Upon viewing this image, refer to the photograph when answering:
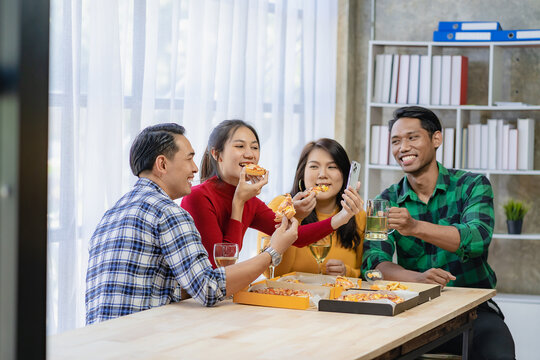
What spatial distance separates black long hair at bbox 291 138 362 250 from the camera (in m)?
3.17

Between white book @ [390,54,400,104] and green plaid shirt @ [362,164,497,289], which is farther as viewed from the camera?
white book @ [390,54,400,104]

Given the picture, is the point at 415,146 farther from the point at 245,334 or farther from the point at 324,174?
the point at 245,334

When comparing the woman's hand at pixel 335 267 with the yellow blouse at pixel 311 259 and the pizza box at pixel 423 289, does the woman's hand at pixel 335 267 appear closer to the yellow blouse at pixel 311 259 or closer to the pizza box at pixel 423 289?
the yellow blouse at pixel 311 259

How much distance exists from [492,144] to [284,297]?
272cm

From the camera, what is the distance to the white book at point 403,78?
470cm

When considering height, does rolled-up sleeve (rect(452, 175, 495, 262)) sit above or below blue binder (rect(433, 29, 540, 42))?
below

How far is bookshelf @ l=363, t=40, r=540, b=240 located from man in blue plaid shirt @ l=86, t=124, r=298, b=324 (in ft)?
8.78

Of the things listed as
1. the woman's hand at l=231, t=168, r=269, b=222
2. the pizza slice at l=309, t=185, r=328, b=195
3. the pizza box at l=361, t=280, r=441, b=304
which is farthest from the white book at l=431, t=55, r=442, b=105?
the pizza box at l=361, t=280, r=441, b=304

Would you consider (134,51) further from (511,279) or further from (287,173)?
(511,279)

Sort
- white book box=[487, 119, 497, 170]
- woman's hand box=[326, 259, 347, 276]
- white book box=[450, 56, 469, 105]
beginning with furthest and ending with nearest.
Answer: white book box=[450, 56, 469, 105]
white book box=[487, 119, 497, 170]
woman's hand box=[326, 259, 347, 276]

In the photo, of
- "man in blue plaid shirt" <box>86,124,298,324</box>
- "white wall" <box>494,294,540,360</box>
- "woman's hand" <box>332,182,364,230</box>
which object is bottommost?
"white wall" <box>494,294,540,360</box>

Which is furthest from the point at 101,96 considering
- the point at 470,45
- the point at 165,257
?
the point at 470,45

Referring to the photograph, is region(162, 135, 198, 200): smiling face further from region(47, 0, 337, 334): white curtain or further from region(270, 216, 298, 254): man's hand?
region(47, 0, 337, 334): white curtain

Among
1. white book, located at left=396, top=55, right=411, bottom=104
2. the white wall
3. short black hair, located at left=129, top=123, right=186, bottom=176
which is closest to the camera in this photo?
short black hair, located at left=129, top=123, right=186, bottom=176
